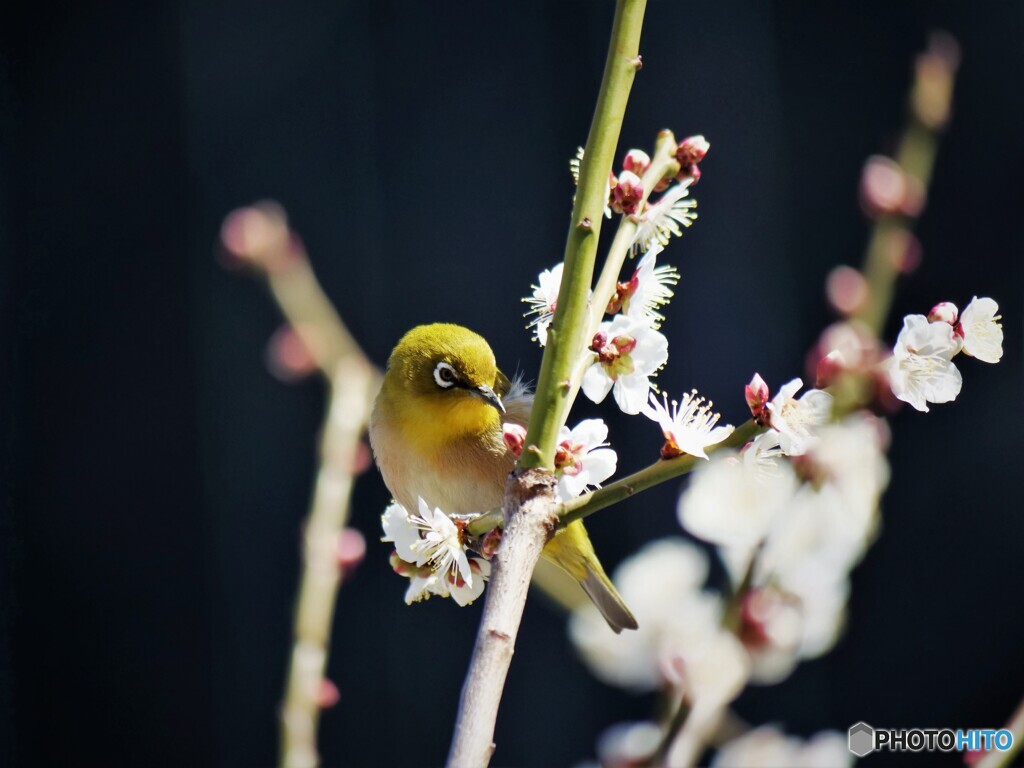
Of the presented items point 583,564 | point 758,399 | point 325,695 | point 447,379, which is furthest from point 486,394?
point 758,399

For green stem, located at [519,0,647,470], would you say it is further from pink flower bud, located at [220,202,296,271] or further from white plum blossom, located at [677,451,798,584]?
pink flower bud, located at [220,202,296,271]

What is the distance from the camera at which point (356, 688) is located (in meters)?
2.36

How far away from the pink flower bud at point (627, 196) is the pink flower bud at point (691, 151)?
0.14ft

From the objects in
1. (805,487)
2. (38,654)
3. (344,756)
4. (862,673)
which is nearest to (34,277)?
(38,654)

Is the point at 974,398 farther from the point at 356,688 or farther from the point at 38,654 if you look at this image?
the point at 38,654

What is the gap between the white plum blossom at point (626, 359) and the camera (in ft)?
2.13

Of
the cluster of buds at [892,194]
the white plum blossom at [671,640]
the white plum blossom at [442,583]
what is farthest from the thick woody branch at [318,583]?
the cluster of buds at [892,194]

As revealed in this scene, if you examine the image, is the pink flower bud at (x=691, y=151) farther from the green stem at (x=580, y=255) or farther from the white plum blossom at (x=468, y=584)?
the white plum blossom at (x=468, y=584)

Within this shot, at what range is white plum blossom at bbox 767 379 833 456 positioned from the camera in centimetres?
61

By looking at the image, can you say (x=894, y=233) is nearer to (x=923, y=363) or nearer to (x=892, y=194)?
(x=892, y=194)

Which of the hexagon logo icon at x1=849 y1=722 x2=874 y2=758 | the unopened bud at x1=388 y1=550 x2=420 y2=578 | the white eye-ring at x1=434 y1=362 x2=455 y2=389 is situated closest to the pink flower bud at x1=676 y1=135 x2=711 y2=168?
the unopened bud at x1=388 y1=550 x2=420 y2=578

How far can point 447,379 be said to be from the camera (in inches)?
56.6

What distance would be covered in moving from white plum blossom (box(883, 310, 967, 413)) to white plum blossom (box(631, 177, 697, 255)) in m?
0.15

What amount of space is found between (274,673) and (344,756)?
0.24 metres
